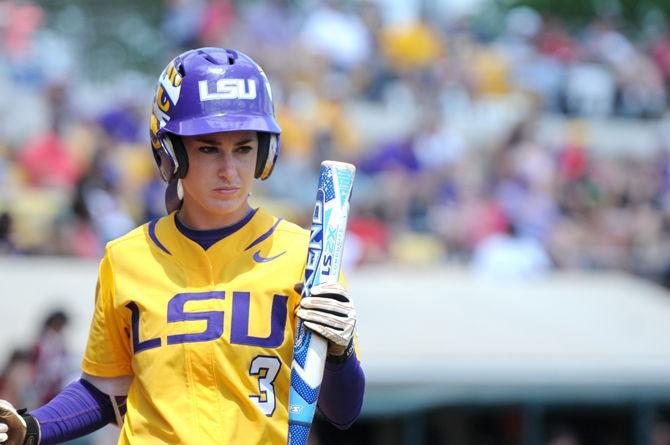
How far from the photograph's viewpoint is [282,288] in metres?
3.20

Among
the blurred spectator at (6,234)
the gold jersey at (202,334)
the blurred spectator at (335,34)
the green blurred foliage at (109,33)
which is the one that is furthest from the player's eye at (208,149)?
the green blurred foliage at (109,33)

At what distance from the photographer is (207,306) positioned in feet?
10.4

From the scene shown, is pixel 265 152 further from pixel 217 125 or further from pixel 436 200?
pixel 436 200

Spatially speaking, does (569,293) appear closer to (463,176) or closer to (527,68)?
(463,176)

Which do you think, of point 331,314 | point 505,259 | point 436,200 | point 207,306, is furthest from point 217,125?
point 436,200

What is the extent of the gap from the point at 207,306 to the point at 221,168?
0.37 meters

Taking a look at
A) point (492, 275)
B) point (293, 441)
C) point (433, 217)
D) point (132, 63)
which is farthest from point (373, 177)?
point (293, 441)

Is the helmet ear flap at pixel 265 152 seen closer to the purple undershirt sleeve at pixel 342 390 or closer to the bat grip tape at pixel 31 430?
the purple undershirt sleeve at pixel 342 390

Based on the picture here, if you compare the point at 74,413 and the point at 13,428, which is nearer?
the point at 13,428

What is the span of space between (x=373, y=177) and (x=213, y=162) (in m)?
8.99

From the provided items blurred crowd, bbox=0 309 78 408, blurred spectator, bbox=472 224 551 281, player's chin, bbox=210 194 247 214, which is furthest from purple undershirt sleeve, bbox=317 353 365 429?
blurred spectator, bbox=472 224 551 281

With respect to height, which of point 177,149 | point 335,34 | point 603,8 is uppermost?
point 603,8

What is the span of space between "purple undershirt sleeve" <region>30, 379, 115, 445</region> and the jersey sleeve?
7cm

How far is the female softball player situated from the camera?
3131 mm
